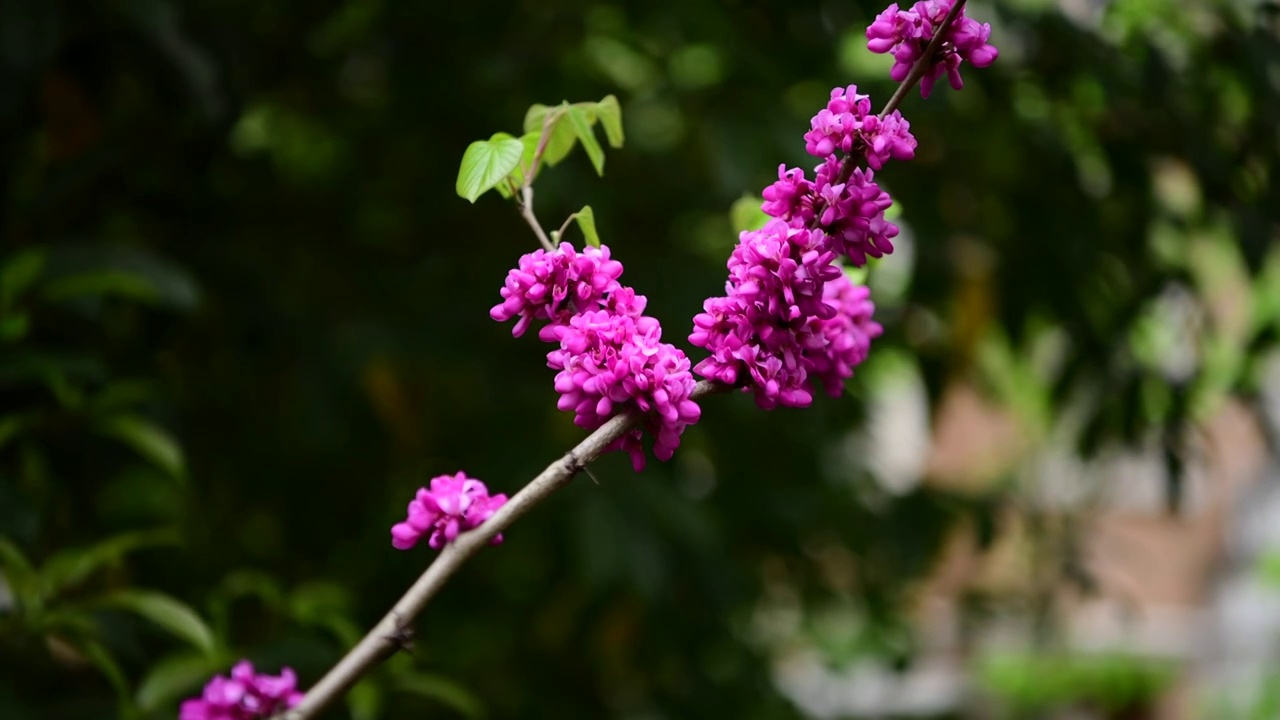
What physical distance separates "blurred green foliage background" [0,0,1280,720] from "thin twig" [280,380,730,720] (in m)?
0.45

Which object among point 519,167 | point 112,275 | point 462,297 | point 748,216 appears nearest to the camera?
point 519,167

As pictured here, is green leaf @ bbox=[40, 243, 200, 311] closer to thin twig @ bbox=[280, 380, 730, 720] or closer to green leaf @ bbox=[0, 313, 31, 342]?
green leaf @ bbox=[0, 313, 31, 342]

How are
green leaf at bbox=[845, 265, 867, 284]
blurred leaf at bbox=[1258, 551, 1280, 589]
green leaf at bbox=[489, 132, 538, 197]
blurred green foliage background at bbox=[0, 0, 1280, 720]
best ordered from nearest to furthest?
green leaf at bbox=[489, 132, 538, 197] → green leaf at bbox=[845, 265, 867, 284] → blurred green foliage background at bbox=[0, 0, 1280, 720] → blurred leaf at bbox=[1258, 551, 1280, 589]

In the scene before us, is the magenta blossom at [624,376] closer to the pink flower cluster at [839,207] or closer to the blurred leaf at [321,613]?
the pink flower cluster at [839,207]

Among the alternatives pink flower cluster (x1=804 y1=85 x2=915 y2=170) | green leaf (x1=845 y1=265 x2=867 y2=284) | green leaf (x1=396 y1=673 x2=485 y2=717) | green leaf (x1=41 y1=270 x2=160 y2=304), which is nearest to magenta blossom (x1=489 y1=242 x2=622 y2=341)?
pink flower cluster (x1=804 y1=85 x2=915 y2=170)

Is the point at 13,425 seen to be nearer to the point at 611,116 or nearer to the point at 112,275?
the point at 112,275

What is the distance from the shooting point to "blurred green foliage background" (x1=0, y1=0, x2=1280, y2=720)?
1.11 m

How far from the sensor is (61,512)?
49.4 inches

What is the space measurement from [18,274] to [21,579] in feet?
0.87

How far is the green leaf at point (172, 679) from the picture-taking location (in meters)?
0.96

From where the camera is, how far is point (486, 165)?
61 cm

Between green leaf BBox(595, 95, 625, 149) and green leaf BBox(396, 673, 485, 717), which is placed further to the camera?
green leaf BBox(396, 673, 485, 717)

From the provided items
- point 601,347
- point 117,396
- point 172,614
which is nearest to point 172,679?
point 172,614

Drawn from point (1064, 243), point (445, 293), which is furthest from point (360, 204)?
point (1064, 243)
